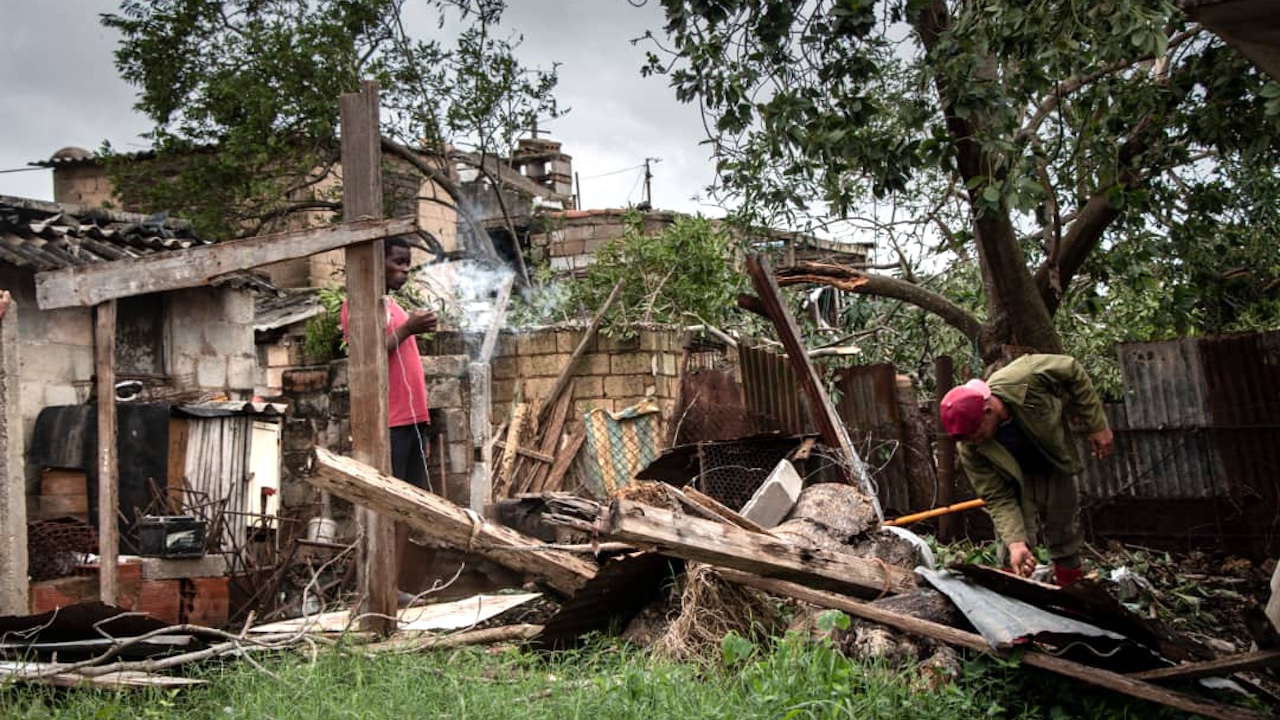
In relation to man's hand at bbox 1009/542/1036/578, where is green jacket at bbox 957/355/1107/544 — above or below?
above

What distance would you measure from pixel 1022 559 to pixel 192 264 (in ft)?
16.3

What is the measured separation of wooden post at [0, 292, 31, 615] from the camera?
6699 mm

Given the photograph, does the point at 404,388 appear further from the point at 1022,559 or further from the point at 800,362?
the point at 1022,559

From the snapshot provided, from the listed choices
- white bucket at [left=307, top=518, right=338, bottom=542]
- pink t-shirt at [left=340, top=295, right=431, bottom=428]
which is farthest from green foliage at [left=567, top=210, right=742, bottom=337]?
pink t-shirt at [left=340, top=295, right=431, bottom=428]

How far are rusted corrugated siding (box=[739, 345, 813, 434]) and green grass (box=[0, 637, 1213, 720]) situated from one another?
14.4 ft

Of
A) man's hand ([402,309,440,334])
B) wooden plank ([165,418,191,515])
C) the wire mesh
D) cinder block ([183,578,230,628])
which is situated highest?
man's hand ([402,309,440,334])

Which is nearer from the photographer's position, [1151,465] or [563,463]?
[1151,465]

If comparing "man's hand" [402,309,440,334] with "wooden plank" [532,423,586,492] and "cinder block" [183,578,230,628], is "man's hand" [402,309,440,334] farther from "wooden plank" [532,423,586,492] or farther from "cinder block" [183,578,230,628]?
"wooden plank" [532,423,586,492]

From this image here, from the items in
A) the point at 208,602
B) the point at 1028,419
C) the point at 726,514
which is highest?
the point at 1028,419

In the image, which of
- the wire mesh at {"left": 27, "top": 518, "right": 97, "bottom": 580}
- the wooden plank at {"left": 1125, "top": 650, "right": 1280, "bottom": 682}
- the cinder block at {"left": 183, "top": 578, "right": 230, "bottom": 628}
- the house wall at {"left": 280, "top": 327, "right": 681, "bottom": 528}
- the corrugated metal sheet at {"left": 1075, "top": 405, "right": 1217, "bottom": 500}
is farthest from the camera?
the house wall at {"left": 280, "top": 327, "right": 681, "bottom": 528}

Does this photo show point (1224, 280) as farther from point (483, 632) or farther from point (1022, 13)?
point (483, 632)

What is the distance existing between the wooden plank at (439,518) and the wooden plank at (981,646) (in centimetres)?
119

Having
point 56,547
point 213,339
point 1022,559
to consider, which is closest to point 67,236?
point 213,339

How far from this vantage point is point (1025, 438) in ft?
21.5
